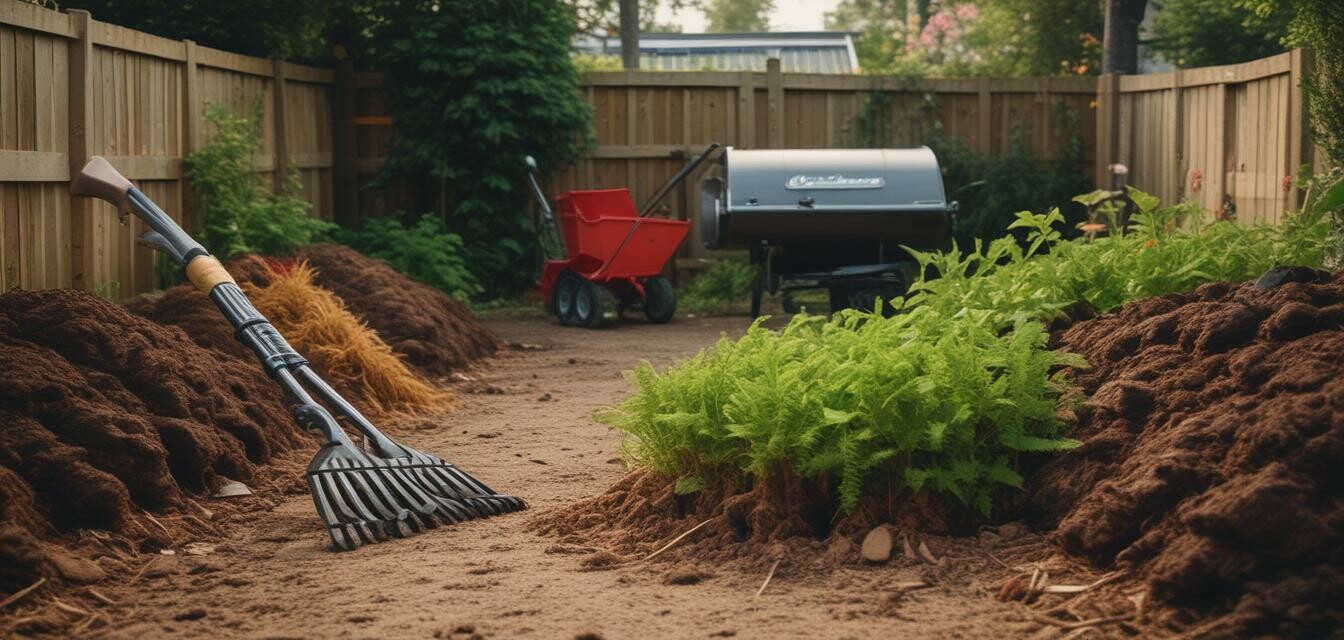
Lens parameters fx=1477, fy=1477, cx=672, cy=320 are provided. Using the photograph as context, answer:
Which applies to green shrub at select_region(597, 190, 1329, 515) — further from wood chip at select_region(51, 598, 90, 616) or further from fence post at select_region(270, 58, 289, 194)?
fence post at select_region(270, 58, 289, 194)

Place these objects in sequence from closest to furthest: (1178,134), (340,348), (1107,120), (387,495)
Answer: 1. (387,495)
2. (340,348)
3. (1178,134)
4. (1107,120)

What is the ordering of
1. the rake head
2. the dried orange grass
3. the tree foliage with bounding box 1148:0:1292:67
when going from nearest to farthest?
the rake head → the dried orange grass → the tree foliage with bounding box 1148:0:1292:67

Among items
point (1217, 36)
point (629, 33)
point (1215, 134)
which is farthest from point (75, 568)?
point (629, 33)

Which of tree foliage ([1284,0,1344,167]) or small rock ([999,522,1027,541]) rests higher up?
tree foliage ([1284,0,1344,167])

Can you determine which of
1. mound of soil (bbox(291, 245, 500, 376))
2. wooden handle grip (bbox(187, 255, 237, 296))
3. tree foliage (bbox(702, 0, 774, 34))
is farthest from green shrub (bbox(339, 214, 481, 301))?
tree foliage (bbox(702, 0, 774, 34))

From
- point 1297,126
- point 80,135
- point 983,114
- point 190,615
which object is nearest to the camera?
point 190,615

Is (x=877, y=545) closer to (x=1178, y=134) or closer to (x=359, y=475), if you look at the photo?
(x=359, y=475)

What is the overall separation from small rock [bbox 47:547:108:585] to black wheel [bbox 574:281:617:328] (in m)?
7.95

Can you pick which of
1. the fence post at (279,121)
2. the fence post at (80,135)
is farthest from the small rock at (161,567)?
the fence post at (279,121)

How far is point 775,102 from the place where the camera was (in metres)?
15.0

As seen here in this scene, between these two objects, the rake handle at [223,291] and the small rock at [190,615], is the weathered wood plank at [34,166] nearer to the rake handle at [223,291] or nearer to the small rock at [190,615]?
the rake handle at [223,291]

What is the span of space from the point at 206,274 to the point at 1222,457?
4.19 metres

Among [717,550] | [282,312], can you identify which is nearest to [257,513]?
[717,550]

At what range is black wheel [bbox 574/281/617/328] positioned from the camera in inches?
484
